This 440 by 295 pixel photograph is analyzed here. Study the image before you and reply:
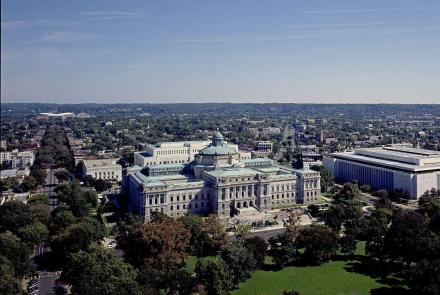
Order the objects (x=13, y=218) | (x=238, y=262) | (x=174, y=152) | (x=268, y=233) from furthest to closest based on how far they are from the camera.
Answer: (x=174, y=152) < (x=268, y=233) < (x=13, y=218) < (x=238, y=262)

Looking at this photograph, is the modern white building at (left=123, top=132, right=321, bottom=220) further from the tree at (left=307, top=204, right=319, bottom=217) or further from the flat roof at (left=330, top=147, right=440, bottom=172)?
the flat roof at (left=330, top=147, right=440, bottom=172)

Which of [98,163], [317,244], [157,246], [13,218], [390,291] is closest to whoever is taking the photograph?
[390,291]

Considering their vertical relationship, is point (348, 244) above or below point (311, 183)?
below

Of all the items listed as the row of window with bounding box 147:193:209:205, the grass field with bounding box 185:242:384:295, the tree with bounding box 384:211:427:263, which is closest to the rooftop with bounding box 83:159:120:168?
the row of window with bounding box 147:193:209:205

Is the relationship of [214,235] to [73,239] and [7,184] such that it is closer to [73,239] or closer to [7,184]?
[73,239]

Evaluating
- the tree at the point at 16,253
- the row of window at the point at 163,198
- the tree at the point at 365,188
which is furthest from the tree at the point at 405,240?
the tree at the point at 365,188

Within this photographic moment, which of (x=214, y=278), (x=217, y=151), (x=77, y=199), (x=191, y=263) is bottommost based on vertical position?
(x=191, y=263)

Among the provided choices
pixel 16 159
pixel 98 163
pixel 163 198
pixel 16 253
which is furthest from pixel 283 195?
pixel 16 159

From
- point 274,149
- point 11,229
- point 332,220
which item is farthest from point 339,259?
point 274,149
